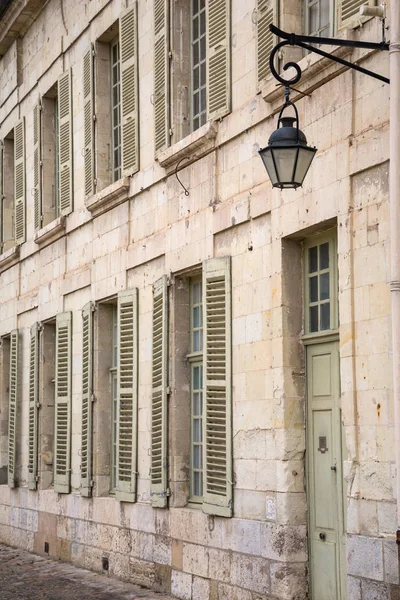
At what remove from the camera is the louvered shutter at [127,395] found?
12.9m

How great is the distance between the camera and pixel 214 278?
36.2 ft

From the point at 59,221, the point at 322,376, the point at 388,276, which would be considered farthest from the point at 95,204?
the point at 388,276

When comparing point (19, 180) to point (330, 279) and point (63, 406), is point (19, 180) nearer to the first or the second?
point (63, 406)

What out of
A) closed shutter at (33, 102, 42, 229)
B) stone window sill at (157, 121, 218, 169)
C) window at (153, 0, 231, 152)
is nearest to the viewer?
stone window sill at (157, 121, 218, 169)

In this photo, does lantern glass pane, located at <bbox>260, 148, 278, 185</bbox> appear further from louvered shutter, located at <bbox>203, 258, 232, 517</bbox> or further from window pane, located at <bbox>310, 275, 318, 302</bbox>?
louvered shutter, located at <bbox>203, 258, 232, 517</bbox>

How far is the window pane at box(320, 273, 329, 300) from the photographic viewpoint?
9516mm

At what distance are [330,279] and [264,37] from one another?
2300mm

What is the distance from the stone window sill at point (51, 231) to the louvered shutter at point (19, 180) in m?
1.30

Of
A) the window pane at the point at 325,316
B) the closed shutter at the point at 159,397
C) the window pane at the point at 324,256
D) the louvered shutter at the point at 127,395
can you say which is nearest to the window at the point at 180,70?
the closed shutter at the point at 159,397

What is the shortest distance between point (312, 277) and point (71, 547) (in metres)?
6.53

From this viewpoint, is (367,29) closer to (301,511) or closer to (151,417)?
(301,511)

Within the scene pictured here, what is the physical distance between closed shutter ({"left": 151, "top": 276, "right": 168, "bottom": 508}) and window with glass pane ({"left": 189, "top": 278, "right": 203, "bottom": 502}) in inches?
10.7

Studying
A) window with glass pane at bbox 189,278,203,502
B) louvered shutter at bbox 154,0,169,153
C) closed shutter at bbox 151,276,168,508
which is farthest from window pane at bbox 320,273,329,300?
louvered shutter at bbox 154,0,169,153

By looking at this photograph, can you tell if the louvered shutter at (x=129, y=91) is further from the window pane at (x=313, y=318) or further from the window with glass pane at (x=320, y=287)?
the window pane at (x=313, y=318)
